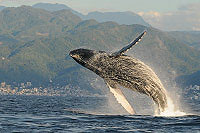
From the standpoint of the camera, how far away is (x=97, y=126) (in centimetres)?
1695

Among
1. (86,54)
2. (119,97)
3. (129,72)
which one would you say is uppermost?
(86,54)

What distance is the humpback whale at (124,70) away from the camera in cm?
1825

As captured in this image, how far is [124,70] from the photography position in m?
18.3

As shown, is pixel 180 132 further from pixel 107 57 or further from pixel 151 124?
pixel 107 57

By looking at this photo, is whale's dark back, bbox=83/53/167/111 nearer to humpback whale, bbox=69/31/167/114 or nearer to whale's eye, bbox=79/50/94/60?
humpback whale, bbox=69/31/167/114

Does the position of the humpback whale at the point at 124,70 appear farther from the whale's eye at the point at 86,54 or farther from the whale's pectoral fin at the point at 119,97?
the whale's pectoral fin at the point at 119,97

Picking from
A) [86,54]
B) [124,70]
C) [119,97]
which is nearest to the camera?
[124,70]

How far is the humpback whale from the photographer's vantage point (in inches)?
719

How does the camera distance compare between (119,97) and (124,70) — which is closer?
(124,70)

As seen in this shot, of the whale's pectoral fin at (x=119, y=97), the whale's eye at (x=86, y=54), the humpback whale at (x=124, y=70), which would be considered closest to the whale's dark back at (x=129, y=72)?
the humpback whale at (x=124, y=70)

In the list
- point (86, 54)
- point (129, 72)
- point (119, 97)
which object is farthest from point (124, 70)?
point (86, 54)

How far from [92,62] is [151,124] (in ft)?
13.0

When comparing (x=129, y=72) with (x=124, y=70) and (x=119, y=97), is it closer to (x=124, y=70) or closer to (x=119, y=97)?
(x=124, y=70)

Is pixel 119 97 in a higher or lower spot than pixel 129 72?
lower
